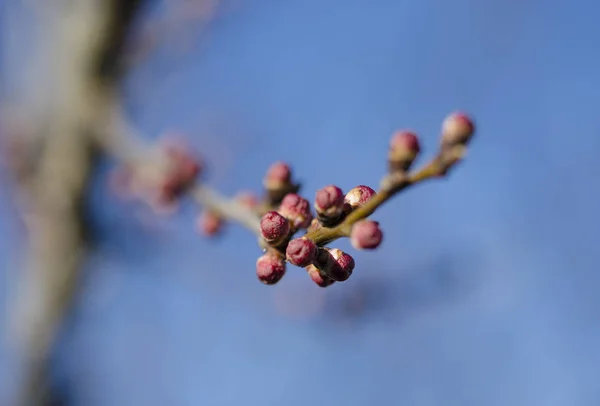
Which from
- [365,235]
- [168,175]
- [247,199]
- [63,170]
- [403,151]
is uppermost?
[63,170]

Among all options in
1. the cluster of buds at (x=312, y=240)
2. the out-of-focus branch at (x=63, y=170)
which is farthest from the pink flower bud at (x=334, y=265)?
the out-of-focus branch at (x=63, y=170)

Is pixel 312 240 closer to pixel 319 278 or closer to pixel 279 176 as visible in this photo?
pixel 319 278

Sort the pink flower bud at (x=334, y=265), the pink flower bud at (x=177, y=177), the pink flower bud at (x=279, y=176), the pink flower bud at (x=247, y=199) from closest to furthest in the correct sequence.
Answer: the pink flower bud at (x=334, y=265) < the pink flower bud at (x=279, y=176) < the pink flower bud at (x=247, y=199) < the pink flower bud at (x=177, y=177)

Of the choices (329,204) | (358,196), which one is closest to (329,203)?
(329,204)

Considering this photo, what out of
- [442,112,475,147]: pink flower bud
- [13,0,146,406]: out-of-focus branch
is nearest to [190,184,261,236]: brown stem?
[442,112,475,147]: pink flower bud

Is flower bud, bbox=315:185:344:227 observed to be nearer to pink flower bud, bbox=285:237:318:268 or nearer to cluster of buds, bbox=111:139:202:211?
pink flower bud, bbox=285:237:318:268

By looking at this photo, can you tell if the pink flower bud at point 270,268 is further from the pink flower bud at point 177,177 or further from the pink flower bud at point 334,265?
the pink flower bud at point 177,177
